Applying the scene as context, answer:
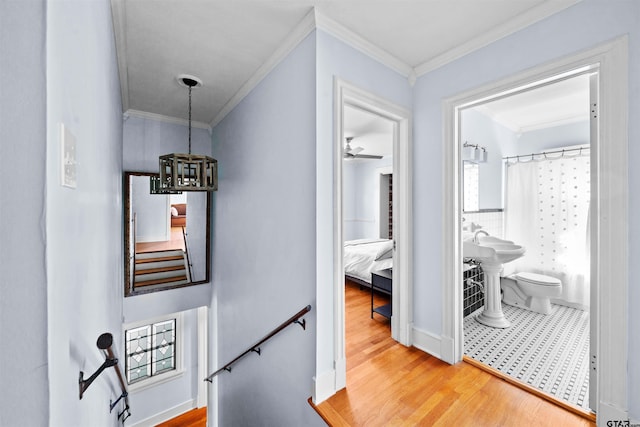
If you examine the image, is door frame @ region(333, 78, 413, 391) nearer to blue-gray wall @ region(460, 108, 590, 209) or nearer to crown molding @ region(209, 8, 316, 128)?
crown molding @ region(209, 8, 316, 128)

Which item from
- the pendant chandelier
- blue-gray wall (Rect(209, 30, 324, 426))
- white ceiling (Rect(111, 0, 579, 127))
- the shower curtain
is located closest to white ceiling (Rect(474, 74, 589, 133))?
the shower curtain

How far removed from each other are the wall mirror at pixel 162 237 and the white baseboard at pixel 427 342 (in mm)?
2809

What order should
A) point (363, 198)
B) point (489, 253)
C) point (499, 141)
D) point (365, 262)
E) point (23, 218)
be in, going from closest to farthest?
point (23, 218)
point (489, 253)
point (499, 141)
point (365, 262)
point (363, 198)

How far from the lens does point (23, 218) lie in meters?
0.45

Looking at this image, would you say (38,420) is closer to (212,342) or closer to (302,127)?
(302,127)

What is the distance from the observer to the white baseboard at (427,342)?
201cm

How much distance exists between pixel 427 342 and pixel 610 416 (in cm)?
98

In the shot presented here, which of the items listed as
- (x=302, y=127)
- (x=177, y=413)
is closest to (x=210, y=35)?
(x=302, y=127)

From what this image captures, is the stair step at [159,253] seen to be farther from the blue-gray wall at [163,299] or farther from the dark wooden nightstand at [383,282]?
the dark wooden nightstand at [383,282]

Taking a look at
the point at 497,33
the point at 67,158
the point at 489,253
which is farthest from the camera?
the point at 489,253

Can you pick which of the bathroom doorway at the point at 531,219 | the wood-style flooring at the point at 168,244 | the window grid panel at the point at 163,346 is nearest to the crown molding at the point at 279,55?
the bathroom doorway at the point at 531,219

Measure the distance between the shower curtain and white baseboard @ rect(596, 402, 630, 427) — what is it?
240 cm

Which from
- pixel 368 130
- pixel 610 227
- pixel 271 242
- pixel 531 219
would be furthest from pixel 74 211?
pixel 531 219

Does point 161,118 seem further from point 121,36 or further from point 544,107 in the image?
point 544,107
